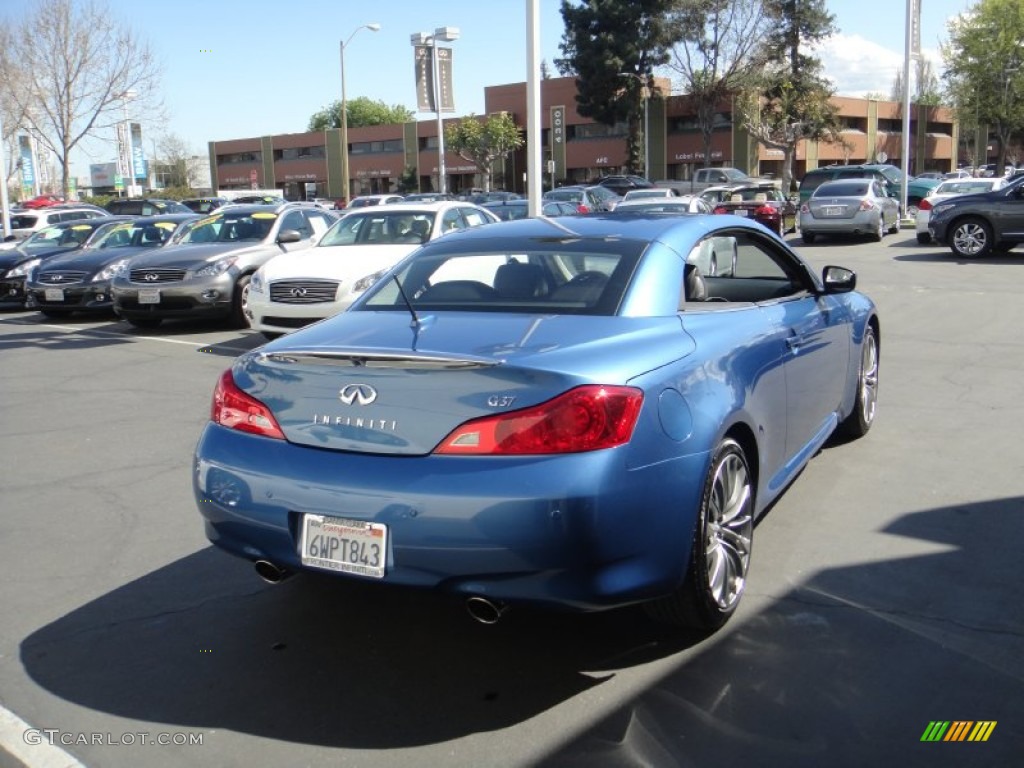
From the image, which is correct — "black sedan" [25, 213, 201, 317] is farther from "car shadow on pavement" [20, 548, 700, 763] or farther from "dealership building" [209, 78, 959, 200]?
"dealership building" [209, 78, 959, 200]

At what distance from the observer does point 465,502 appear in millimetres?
3070

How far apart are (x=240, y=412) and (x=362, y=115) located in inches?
4395

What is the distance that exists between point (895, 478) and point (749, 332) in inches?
76.6

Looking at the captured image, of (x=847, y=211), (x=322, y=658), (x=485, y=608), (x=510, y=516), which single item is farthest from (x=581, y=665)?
(x=847, y=211)

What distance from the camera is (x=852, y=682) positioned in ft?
11.0

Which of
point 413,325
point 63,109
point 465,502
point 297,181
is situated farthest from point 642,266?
point 297,181

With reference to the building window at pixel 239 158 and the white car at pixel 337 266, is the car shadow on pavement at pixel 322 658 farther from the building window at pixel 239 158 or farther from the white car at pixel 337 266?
the building window at pixel 239 158

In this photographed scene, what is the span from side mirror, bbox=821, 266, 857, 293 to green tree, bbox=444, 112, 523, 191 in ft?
181

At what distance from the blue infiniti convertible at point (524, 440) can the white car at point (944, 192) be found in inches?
748

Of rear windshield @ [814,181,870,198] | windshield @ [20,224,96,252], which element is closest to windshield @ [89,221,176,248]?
windshield @ [20,224,96,252]

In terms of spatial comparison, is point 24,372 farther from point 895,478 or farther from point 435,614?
point 895,478

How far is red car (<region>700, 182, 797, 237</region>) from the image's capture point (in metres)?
23.0

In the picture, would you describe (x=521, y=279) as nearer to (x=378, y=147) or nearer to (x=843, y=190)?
(x=843, y=190)

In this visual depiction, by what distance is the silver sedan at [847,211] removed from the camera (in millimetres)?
22578
